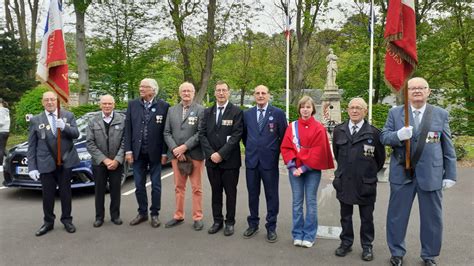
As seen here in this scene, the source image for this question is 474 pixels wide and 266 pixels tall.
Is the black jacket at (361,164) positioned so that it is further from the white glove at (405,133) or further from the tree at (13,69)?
the tree at (13,69)

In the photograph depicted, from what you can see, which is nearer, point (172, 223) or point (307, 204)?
point (307, 204)

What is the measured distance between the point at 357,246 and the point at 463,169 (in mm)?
7302

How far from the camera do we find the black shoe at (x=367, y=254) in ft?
13.8

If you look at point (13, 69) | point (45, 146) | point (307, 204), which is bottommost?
point (307, 204)

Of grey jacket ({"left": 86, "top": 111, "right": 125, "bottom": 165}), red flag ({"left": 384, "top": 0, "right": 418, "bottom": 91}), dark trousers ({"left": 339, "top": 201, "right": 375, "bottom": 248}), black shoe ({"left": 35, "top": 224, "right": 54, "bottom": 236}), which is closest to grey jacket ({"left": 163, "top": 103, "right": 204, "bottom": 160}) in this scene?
grey jacket ({"left": 86, "top": 111, "right": 125, "bottom": 165})

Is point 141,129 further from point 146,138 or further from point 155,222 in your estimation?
point 155,222

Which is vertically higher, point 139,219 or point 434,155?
point 434,155

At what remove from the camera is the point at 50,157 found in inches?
201

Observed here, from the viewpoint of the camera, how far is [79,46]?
52.5ft

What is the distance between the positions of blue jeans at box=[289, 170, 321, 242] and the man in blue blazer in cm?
86

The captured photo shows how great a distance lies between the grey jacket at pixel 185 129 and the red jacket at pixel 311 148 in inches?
52.2

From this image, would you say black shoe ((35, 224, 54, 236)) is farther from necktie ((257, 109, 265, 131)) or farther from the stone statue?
the stone statue

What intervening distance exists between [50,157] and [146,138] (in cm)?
127

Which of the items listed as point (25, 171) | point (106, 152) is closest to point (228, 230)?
point (106, 152)
